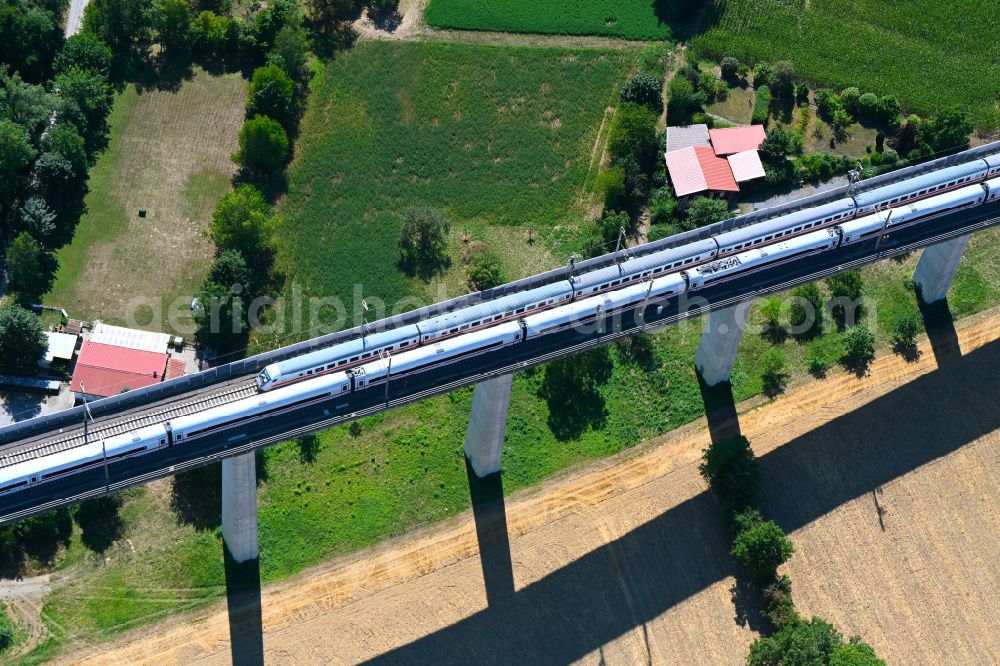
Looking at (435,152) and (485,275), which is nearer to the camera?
(485,275)

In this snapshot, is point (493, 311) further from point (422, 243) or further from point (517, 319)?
point (422, 243)

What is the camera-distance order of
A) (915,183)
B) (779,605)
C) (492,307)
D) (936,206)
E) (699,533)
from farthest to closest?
(915,183) < (936,206) < (699,533) < (779,605) < (492,307)

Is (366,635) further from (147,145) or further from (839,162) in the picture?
(839,162)

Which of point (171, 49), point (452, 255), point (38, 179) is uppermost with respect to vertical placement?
point (171, 49)

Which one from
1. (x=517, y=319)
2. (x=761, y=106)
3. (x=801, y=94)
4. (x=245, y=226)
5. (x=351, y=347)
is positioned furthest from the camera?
(x=801, y=94)

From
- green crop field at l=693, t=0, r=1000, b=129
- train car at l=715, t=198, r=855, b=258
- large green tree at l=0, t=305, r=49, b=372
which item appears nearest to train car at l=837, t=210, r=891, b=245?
train car at l=715, t=198, r=855, b=258

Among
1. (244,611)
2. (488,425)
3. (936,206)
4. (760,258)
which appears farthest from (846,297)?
(244,611)

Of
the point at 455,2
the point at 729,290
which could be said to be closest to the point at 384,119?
the point at 455,2

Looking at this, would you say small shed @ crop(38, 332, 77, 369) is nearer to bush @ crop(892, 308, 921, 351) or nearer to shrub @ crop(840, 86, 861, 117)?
bush @ crop(892, 308, 921, 351)
